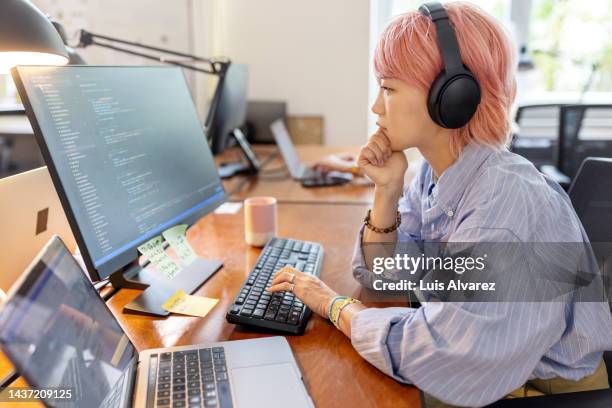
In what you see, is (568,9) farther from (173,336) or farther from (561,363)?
(173,336)

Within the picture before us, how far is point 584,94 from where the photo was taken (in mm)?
3193

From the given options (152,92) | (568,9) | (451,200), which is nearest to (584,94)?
(568,9)

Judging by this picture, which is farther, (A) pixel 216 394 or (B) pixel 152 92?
(B) pixel 152 92

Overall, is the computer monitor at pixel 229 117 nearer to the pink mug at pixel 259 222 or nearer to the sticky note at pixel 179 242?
the pink mug at pixel 259 222

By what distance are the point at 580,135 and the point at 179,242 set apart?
1.97 m

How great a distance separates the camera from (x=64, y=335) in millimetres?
561

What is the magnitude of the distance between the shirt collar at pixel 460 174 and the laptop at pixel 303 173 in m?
0.96

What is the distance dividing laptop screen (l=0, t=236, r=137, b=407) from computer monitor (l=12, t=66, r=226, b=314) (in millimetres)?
170

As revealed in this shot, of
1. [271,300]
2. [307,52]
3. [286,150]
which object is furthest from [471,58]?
[307,52]

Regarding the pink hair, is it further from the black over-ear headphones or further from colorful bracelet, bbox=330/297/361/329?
colorful bracelet, bbox=330/297/361/329

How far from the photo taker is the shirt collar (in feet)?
2.92

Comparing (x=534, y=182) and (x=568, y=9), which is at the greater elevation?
(x=568, y=9)

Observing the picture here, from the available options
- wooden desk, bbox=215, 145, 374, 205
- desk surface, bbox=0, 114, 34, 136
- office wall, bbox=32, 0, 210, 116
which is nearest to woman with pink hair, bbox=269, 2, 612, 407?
wooden desk, bbox=215, 145, 374, 205

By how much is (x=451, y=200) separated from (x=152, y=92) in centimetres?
64
